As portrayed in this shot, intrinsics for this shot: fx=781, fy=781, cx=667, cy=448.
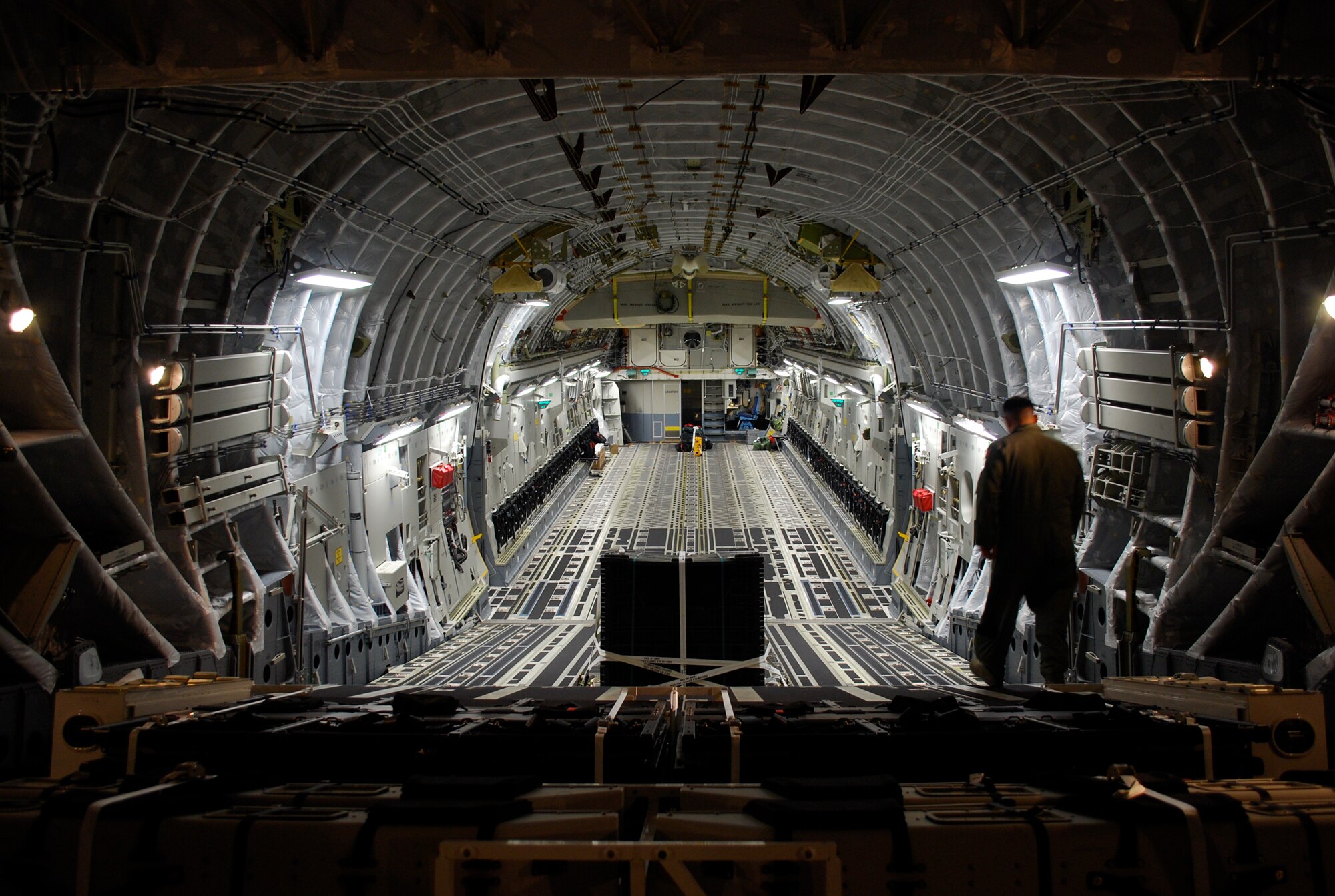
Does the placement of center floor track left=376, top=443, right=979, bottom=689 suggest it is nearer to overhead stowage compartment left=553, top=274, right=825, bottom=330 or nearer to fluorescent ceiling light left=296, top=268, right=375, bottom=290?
fluorescent ceiling light left=296, top=268, right=375, bottom=290

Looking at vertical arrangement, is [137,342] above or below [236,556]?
above

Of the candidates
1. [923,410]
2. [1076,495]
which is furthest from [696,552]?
[1076,495]

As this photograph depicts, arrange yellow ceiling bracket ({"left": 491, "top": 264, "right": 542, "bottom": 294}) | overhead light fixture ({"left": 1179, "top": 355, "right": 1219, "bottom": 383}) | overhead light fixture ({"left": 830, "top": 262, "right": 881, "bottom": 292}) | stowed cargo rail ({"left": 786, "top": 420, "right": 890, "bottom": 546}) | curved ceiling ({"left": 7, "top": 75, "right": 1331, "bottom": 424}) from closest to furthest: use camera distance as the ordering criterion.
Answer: curved ceiling ({"left": 7, "top": 75, "right": 1331, "bottom": 424})
overhead light fixture ({"left": 1179, "top": 355, "right": 1219, "bottom": 383})
overhead light fixture ({"left": 830, "top": 262, "right": 881, "bottom": 292})
yellow ceiling bracket ({"left": 491, "top": 264, "right": 542, "bottom": 294})
stowed cargo rail ({"left": 786, "top": 420, "right": 890, "bottom": 546})

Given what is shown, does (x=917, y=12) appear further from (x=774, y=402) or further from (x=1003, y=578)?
(x=774, y=402)

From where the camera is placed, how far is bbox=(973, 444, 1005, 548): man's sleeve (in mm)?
4395

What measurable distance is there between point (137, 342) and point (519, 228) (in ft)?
20.8

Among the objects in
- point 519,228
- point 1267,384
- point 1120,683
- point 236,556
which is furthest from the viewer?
point 519,228

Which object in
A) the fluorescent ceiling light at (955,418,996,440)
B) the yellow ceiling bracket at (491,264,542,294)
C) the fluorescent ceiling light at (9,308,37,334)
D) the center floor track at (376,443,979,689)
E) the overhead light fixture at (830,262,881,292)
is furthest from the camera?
Answer: the yellow ceiling bracket at (491,264,542,294)

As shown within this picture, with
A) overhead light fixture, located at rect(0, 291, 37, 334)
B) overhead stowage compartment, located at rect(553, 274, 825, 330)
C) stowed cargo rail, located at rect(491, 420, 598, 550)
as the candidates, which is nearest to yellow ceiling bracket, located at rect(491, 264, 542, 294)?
stowed cargo rail, located at rect(491, 420, 598, 550)

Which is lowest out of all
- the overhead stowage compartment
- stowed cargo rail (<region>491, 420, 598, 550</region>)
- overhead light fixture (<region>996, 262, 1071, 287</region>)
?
stowed cargo rail (<region>491, 420, 598, 550</region>)

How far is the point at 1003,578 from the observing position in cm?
449

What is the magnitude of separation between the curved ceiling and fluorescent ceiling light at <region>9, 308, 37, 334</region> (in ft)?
1.84

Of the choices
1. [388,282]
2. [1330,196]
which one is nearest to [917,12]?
[1330,196]

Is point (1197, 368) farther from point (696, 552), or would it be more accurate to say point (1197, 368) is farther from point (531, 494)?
point (531, 494)
